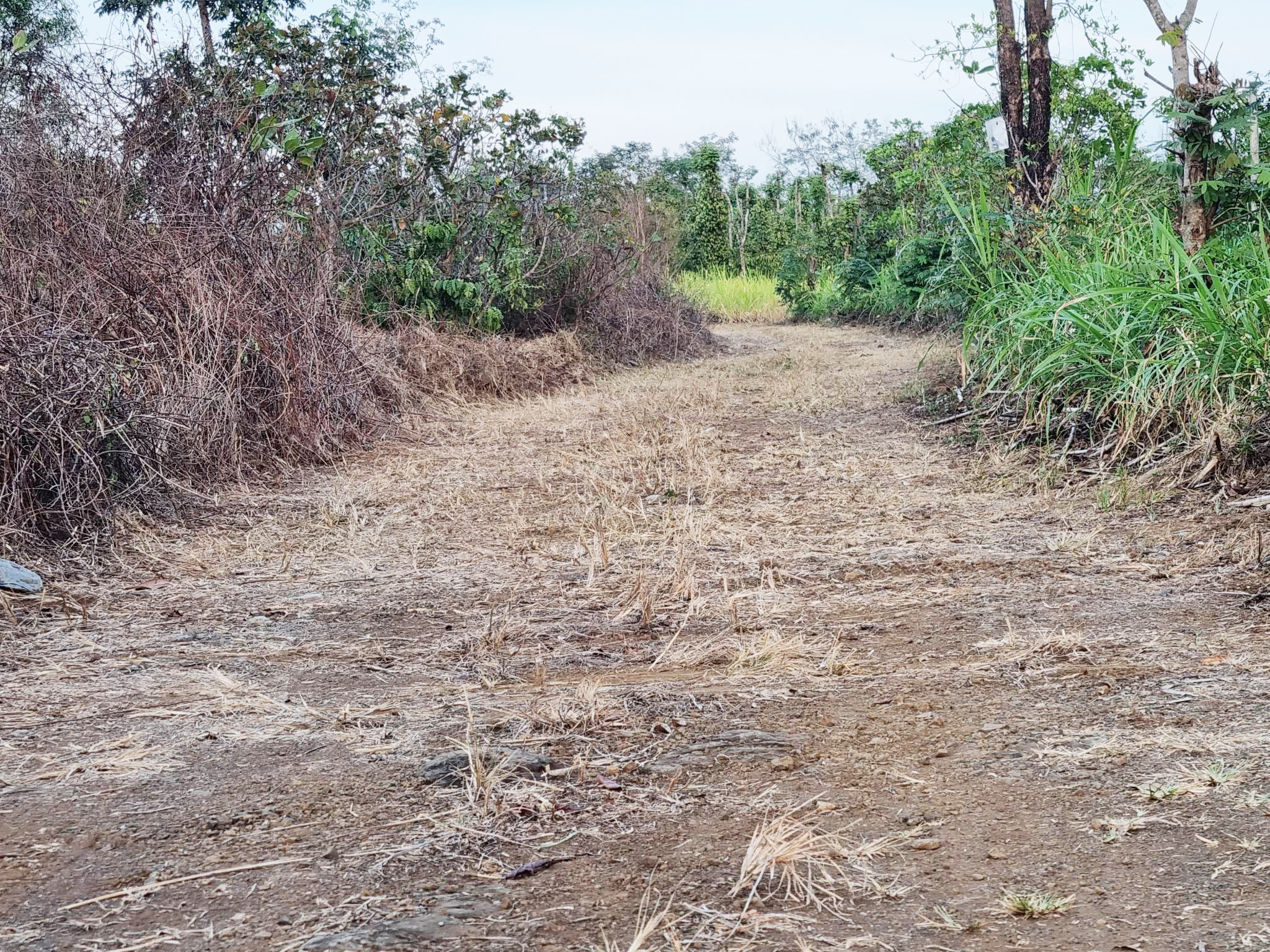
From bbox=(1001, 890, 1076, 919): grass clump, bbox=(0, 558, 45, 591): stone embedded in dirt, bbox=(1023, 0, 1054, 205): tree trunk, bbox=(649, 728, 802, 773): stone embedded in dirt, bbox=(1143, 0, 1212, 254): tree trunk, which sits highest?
bbox=(1023, 0, 1054, 205): tree trunk

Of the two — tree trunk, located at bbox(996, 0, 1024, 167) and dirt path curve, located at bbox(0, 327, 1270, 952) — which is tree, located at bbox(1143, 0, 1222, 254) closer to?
dirt path curve, located at bbox(0, 327, 1270, 952)

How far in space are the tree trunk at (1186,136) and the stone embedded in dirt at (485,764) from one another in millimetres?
4615

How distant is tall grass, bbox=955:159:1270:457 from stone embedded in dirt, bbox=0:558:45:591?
378 centimetres

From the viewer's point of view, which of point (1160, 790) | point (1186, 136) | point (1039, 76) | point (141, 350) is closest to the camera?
point (1160, 790)

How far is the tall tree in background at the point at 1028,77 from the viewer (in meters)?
8.84

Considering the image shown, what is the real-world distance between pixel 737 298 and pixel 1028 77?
840 centimetres

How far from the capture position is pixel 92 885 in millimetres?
1570

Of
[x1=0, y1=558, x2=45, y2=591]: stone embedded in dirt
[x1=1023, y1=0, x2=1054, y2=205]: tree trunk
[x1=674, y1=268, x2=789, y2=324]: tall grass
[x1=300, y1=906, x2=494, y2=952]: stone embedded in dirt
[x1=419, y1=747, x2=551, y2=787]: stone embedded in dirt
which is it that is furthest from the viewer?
[x1=674, y1=268, x2=789, y2=324]: tall grass

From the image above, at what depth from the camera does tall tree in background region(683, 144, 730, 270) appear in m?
20.2

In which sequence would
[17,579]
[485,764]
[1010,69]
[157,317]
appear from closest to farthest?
[485,764] → [17,579] → [157,317] → [1010,69]

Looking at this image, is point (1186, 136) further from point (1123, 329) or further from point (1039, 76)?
point (1039, 76)

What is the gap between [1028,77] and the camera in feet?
29.9

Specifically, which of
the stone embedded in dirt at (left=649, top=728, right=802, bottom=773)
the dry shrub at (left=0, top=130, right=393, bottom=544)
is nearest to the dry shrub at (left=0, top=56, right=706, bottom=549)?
the dry shrub at (left=0, top=130, right=393, bottom=544)

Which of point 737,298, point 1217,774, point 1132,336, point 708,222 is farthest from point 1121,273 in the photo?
point 708,222
